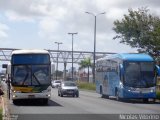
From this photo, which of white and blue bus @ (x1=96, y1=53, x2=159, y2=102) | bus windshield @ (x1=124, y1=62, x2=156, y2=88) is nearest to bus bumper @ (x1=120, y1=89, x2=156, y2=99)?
white and blue bus @ (x1=96, y1=53, x2=159, y2=102)

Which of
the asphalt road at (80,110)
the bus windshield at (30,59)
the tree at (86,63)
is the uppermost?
the tree at (86,63)

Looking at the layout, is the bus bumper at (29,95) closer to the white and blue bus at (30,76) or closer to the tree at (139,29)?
the white and blue bus at (30,76)

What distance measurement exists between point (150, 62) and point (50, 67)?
28.8 ft

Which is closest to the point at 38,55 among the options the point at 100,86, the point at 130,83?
the point at 130,83

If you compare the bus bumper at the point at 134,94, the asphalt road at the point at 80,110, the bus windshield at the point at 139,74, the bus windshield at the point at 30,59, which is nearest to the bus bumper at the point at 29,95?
the asphalt road at the point at 80,110

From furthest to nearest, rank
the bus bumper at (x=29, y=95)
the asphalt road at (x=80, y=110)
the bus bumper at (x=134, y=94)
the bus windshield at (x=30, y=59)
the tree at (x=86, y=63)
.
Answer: the tree at (x=86, y=63) → the bus bumper at (x=134, y=94) → the bus windshield at (x=30, y=59) → the bus bumper at (x=29, y=95) → the asphalt road at (x=80, y=110)

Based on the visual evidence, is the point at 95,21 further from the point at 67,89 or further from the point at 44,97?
the point at 44,97

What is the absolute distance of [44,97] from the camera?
3192 centimetres

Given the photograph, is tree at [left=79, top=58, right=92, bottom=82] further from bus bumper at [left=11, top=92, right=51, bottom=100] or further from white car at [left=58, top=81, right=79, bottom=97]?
bus bumper at [left=11, top=92, right=51, bottom=100]

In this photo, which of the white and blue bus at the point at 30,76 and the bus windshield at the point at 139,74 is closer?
the white and blue bus at the point at 30,76

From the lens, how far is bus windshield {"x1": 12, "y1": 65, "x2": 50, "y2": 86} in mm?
31469

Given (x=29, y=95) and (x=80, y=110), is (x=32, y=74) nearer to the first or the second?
(x=29, y=95)

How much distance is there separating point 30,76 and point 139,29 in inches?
796

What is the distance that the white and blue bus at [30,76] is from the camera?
31438mm
